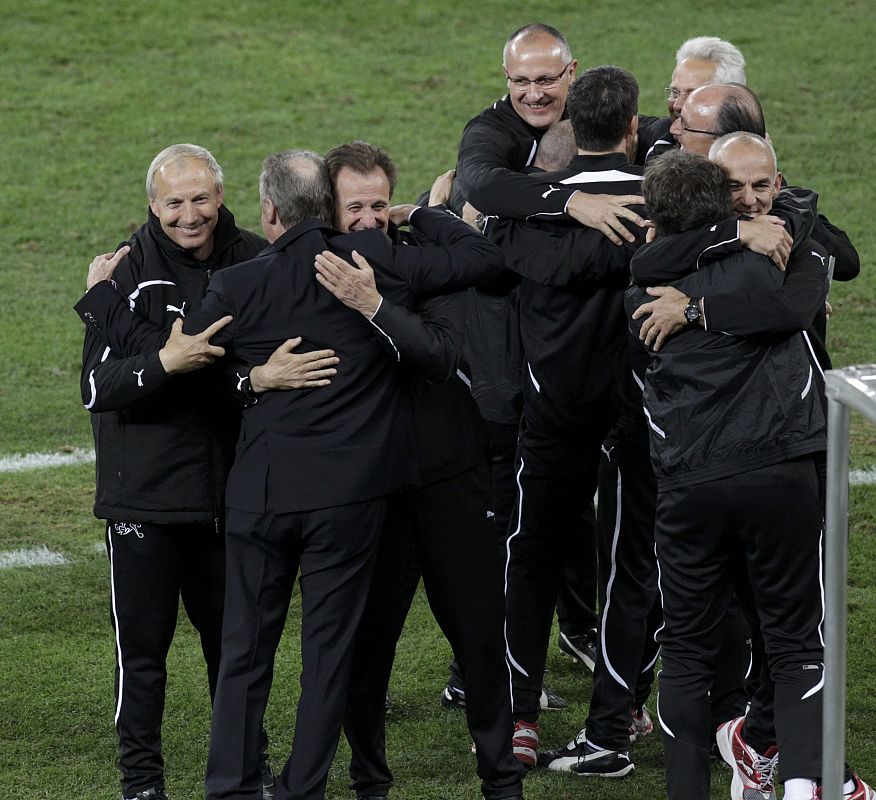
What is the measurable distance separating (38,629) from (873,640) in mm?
2898

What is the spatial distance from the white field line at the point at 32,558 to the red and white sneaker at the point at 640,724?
2.55 metres

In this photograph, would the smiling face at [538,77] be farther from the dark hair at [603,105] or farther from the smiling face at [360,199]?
the smiling face at [360,199]

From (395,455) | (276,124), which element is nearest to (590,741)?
(395,455)

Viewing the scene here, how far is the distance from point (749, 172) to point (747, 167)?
0.04 feet

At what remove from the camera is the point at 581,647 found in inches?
203

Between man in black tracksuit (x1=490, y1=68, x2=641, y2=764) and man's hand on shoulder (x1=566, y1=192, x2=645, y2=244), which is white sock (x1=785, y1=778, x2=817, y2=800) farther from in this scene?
man's hand on shoulder (x1=566, y1=192, x2=645, y2=244)

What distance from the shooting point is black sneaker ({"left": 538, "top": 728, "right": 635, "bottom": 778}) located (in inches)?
168

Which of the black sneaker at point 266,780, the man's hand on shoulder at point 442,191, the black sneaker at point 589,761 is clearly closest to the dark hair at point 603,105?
the man's hand on shoulder at point 442,191

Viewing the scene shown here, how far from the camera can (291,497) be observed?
362cm

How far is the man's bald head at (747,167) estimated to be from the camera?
3.70m

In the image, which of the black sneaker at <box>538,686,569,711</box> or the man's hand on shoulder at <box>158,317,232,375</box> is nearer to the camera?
the man's hand on shoulder at <box>158,317,232,375</box>

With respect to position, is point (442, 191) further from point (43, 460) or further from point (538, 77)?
point (43, 460)

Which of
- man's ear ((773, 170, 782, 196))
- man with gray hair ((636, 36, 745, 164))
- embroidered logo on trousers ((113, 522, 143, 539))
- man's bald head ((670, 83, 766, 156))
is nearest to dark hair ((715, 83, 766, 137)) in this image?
man's bald head ((670, 83, 766, 156))

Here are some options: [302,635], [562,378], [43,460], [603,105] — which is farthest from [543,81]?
[43,460]
